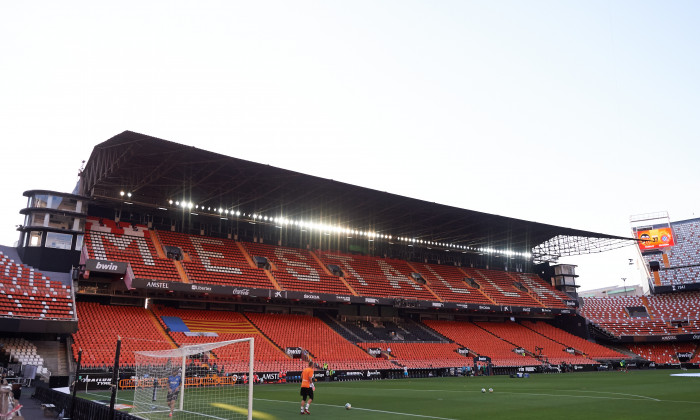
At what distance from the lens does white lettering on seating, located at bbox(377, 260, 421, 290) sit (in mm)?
55912

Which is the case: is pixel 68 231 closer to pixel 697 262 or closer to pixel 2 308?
pixel 2 308

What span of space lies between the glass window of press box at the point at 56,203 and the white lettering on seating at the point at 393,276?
3199cm

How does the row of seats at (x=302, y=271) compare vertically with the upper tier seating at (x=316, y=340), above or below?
above

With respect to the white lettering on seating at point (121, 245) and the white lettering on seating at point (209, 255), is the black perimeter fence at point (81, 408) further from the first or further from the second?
the white lettering on seating at point (209, 255)

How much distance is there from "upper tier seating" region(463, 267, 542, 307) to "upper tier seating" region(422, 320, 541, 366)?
4883 millimetres

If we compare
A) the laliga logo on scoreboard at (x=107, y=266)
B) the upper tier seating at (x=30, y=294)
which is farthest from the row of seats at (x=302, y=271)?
the upper tier seating at (x=30, y=294)

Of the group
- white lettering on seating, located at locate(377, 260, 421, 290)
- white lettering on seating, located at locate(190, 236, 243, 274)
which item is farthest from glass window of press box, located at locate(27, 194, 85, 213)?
white lettering on seating, located at locate(377, 260, 421, 290)

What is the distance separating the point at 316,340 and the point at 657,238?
64.5 meters

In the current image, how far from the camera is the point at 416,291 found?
55.5m

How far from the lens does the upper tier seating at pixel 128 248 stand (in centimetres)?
3962

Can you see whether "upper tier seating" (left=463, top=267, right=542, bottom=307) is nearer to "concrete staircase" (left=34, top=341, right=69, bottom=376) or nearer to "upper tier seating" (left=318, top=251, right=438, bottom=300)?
"upper tier seating" (left=318, top=251, right=438, bottom=300)

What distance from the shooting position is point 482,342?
54.2m

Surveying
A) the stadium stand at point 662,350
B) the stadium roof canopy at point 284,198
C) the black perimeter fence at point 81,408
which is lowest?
the stadium stand at point 662,350

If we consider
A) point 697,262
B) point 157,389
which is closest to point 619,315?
point 697,262
